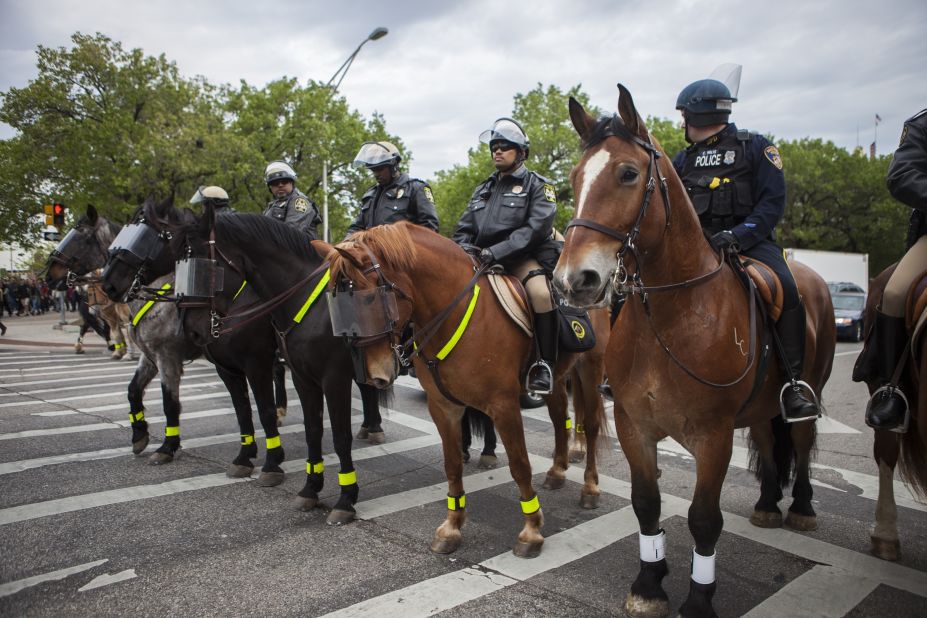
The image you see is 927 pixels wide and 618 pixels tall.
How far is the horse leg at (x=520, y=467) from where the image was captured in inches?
161

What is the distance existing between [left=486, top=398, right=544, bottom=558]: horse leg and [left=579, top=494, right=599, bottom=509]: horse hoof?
97 cm

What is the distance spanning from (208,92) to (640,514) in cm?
2808

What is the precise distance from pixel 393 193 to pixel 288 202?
201cm

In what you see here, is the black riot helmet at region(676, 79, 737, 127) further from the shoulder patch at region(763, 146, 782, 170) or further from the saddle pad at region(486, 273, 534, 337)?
the saddle pad at region(486, 273, 534, 337)

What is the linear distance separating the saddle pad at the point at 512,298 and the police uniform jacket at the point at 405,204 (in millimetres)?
1643

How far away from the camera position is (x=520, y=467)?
13.6 ft

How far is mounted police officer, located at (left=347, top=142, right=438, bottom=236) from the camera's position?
233 inches

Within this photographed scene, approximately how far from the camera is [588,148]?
9.72 ft

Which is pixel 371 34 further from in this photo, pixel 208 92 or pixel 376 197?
pixel 376 197

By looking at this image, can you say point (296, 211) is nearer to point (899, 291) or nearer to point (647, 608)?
point (647, 608)

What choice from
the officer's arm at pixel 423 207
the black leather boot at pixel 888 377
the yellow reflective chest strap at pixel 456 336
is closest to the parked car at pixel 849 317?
the officer's arm at pixel 423 207

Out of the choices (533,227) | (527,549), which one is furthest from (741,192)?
(527,549)

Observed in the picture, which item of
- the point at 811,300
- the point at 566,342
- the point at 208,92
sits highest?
the point at 208,92

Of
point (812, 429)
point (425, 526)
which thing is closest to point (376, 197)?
point (425, 526)
